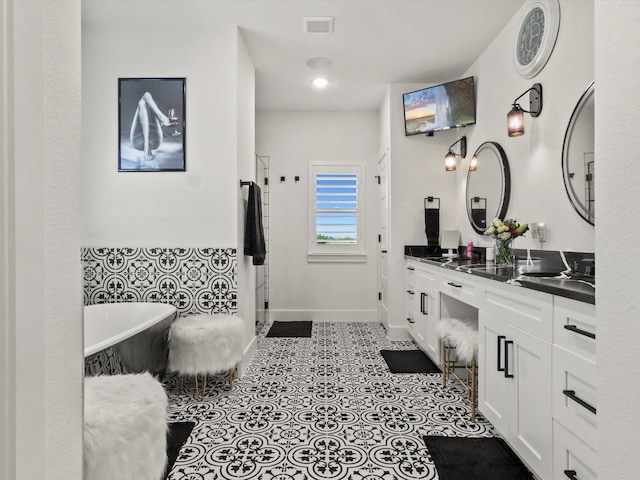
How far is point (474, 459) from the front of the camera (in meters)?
1.84

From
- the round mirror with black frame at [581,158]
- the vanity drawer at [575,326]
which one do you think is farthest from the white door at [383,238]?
the vanity drawer at [575,326]

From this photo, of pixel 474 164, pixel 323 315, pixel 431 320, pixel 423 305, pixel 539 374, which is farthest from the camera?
pixel 323 315

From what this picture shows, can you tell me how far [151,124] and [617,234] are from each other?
2.97 m

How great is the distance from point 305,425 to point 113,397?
1.15 meters

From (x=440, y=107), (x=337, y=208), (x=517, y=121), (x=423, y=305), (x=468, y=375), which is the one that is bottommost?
(x=468, y=375)

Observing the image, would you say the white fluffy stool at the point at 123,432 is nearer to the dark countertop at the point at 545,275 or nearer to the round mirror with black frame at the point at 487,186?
the dark countertop at the point at 545,275

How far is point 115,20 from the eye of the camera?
285cm

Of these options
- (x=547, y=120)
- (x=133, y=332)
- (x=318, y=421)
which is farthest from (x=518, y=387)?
(x=133, y=332)

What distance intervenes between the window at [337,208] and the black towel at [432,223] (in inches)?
45.3

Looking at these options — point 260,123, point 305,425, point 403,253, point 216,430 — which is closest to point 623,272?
point 305,425

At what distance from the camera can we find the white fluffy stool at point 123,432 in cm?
113

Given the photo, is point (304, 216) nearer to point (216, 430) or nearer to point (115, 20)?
point (115, 20)

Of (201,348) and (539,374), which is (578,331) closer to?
(539,374)

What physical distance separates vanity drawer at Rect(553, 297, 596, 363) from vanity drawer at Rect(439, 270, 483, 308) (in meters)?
0.71
